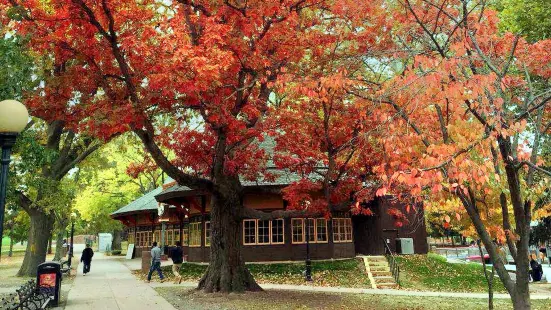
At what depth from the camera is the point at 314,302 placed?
12.9 meters

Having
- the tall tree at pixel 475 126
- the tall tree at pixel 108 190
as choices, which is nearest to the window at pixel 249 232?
the tall tree at pixel 475 126

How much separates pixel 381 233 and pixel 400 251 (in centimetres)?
191

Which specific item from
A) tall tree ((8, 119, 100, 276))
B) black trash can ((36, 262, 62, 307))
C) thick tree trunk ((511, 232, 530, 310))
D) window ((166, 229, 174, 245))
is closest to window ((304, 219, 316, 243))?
tall tree ((8, 119, 100, 276))

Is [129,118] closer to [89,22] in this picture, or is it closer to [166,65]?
[166,65]

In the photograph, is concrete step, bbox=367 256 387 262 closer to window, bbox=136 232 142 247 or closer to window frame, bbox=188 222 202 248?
window frame, bbox=188 222 202 248

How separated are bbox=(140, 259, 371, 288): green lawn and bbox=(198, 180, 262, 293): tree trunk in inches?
182

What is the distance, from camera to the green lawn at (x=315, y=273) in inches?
734

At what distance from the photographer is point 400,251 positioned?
26.0 metres

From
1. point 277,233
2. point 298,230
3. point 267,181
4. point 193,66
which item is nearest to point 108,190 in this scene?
point 277,233

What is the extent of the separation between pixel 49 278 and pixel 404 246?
20121 mm

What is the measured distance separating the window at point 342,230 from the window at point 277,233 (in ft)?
10.1

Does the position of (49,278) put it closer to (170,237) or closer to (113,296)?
(113,296)

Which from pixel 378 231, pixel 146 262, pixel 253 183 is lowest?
pixel 146 262

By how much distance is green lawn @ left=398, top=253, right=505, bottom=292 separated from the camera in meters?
18.3
